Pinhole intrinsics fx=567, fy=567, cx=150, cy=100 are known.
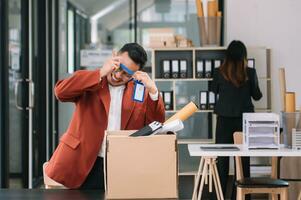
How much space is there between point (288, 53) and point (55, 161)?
460 centimetres

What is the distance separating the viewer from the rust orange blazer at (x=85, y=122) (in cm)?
253

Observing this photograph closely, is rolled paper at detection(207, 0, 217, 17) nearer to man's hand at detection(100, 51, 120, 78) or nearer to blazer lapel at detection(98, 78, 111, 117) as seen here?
blazer lapel at detection(98, 78, 111, 117)

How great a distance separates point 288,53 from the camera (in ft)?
21.6

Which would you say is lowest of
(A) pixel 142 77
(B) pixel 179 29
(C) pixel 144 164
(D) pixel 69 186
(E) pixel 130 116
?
(D) pixel 69 186

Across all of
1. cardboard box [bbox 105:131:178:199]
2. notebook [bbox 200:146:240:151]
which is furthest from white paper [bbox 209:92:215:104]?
cardboard box [bbox 105:131:178:199]

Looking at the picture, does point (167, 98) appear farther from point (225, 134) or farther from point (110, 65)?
point (110, 65)

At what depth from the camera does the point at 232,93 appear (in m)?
5.74

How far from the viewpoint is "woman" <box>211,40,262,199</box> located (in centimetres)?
568

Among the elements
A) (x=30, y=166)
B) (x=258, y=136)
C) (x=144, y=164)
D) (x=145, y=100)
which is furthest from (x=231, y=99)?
(x=144, y=164)

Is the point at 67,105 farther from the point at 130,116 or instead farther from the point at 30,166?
the point at 130,116

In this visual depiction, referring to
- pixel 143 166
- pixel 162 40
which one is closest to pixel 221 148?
pixel 143 166

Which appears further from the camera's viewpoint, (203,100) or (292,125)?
(203,100)

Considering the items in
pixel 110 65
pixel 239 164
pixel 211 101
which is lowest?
pixel 239 164

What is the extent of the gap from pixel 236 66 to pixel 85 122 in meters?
3.35
